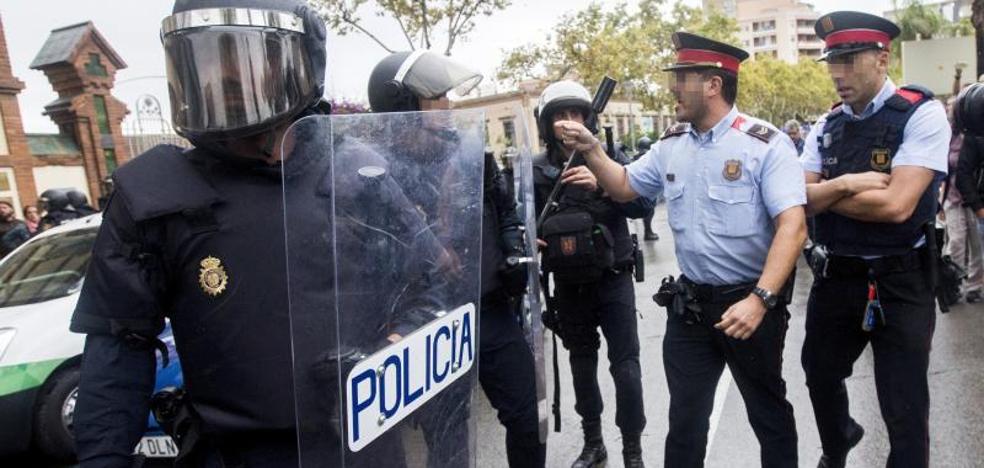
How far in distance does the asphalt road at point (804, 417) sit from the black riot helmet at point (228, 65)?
1.48 m

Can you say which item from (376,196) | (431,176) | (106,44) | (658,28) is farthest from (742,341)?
(658,28)

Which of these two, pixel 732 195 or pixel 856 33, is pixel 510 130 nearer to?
pixel 732 195

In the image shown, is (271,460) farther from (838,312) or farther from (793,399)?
(793,399)

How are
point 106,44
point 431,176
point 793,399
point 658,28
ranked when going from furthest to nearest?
point 658,28
point 106,44
point 793,399
point 431,176

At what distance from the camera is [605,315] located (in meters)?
3.20

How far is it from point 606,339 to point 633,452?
518mm

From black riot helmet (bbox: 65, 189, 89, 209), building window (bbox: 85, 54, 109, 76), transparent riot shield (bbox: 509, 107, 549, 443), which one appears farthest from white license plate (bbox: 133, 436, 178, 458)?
building window (bbox: 85, 54, 109, 76)

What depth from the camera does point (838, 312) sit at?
2594 mm

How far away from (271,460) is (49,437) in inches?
135

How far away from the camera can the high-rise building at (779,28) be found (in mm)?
113812

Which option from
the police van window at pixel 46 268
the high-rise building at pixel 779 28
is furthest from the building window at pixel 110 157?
the high-rise building at pixel 779 28

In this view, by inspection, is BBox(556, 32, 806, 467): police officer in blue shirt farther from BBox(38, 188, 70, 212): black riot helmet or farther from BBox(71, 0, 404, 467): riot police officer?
BBox(38, 188, 70, 212): black riot helmet

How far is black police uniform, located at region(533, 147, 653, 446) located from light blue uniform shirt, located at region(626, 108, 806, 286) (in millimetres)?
652

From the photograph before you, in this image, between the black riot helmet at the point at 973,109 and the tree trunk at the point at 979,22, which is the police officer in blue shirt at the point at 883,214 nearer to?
the black riot helmet at the point at 973,109
